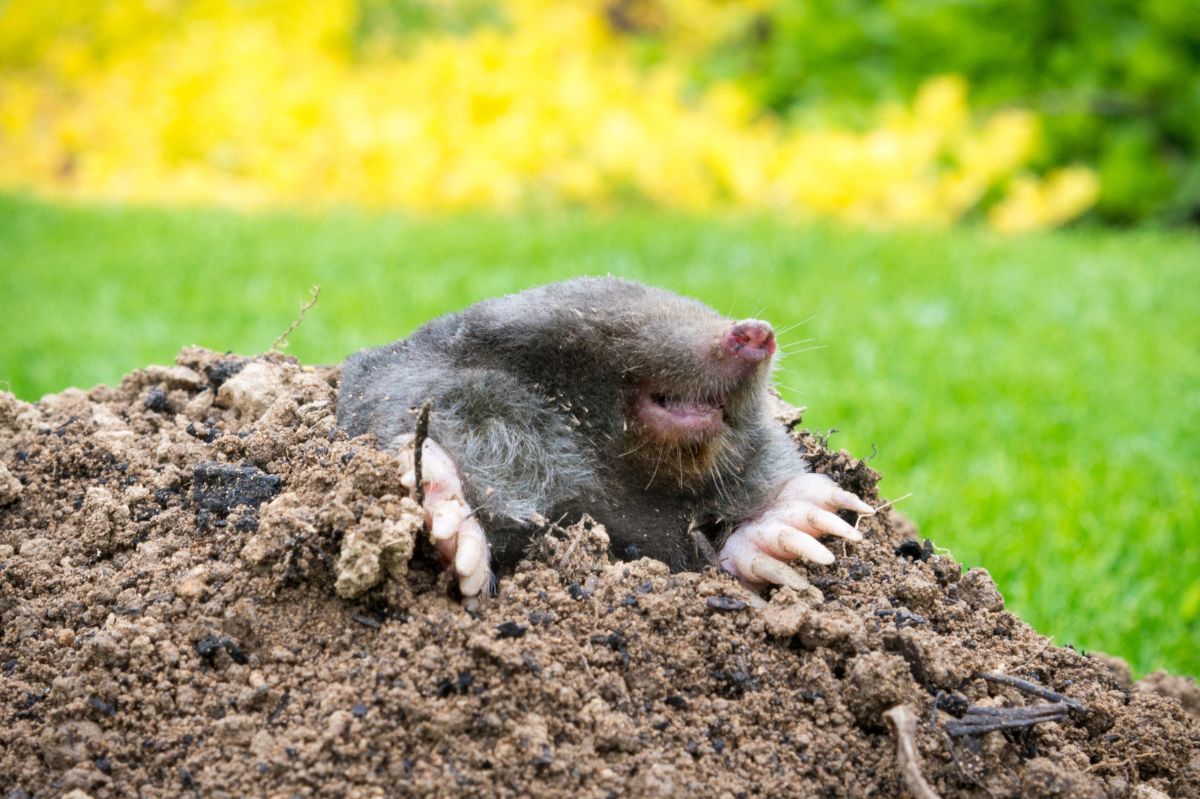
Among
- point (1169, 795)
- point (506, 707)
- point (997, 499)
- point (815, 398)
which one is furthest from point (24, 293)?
point (1169, 795)

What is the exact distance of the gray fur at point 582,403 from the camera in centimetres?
227

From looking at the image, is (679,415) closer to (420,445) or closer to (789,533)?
(789,533)

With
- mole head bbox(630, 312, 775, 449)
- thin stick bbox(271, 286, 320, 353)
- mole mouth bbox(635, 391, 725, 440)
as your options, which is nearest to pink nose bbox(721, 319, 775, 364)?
mole head bbox(630, 312, 775, 449)

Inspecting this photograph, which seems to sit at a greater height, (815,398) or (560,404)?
(815,398)

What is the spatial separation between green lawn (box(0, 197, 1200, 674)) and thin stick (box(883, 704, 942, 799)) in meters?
1.59

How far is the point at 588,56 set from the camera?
1221cm

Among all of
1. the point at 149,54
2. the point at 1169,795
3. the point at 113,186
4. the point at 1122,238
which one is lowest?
the point at 1169,795

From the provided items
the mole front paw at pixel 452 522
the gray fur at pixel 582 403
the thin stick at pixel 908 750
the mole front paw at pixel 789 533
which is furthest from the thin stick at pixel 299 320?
the thin stick at pixel 908 750

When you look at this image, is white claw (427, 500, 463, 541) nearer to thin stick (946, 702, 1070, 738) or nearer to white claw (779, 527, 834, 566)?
white claw (779, 527, 834, 566)

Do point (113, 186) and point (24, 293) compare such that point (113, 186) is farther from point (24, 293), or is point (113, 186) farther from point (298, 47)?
point (24, 293)

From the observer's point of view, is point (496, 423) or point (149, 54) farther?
point (149, 54)

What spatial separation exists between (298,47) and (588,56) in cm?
315

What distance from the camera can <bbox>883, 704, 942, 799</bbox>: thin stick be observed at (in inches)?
69.8

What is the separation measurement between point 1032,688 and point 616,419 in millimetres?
907
